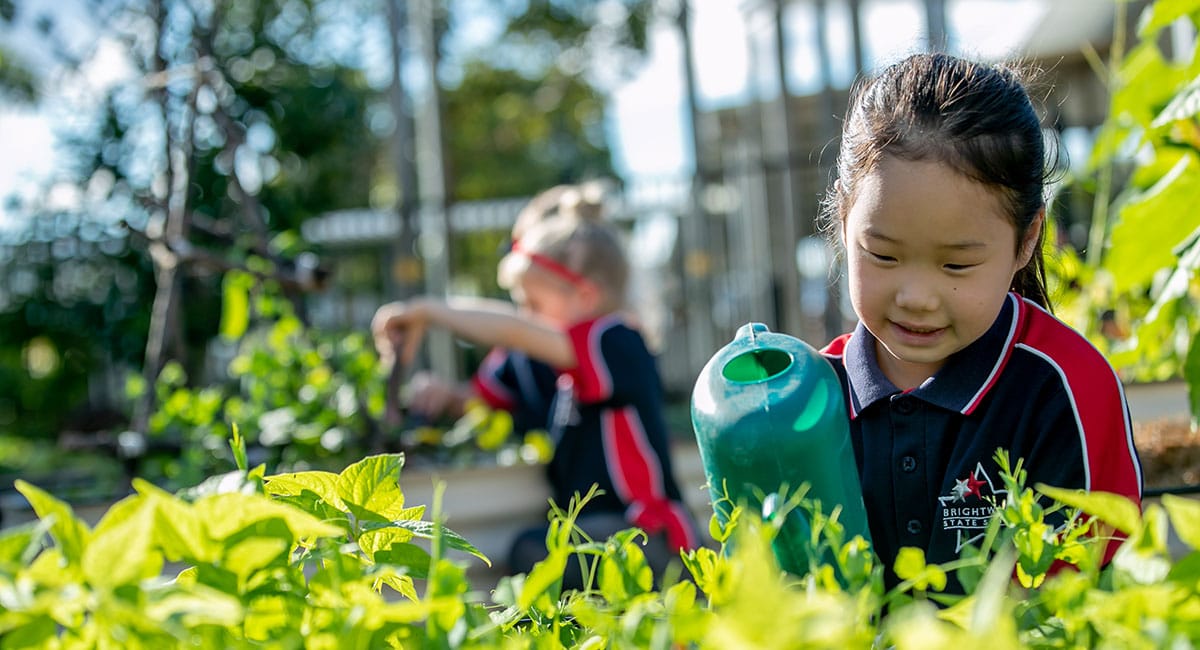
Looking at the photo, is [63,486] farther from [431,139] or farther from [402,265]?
[431,139]

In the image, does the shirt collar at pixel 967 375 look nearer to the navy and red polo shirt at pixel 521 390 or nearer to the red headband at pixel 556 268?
the red headband at pixel 556 268

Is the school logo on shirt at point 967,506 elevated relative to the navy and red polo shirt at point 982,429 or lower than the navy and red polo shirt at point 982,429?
lower

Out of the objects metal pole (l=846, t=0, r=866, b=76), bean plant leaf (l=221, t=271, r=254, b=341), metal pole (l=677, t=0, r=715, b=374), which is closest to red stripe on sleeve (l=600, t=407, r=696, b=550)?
bean plant leaf (l=221, t=271, r=254, b=341)

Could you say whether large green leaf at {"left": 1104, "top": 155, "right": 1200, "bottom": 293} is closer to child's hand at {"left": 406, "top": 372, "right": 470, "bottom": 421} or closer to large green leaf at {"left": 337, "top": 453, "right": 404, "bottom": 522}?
large green leaf at {"left": 337, "top": 453, "right": 404, "bottom": 522}

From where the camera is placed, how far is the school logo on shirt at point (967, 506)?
105 centimetres

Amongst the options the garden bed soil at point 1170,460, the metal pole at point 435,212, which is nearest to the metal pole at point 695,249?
the metal pole at point 435,212

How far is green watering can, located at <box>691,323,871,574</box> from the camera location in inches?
29.4

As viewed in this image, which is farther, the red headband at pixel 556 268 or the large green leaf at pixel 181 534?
the red headband at pixel 556 268

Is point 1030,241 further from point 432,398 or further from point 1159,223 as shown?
point 432,398

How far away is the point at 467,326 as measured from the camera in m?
2.63

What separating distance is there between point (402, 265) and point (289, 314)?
5.69 feet

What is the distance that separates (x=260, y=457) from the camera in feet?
7.53

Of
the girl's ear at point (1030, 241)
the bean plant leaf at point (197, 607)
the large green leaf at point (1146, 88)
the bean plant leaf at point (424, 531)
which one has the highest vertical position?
the large green leaf at point (1146, 88)

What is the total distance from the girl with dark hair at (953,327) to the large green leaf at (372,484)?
0.53 m
